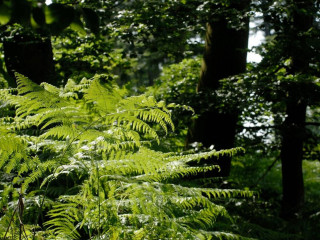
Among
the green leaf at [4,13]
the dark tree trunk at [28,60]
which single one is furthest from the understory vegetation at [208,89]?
the green leaf at [4,13]

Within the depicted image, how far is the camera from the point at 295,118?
550 centimetres

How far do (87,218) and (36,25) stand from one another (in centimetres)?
105

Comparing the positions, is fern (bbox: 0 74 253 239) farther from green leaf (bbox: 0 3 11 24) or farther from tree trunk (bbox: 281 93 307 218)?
tree trunk (bbox: 281 93 307 218)

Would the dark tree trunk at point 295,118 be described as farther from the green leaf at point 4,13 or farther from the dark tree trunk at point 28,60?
the green leaf at point 4,13

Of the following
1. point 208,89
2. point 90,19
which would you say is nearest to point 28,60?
A: point 208,89

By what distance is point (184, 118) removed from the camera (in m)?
4.89

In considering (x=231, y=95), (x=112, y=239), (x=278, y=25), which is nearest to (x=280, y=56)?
(x=278, y=25)

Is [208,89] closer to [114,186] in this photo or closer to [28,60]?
[28,60]

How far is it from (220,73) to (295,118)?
4.55 feet

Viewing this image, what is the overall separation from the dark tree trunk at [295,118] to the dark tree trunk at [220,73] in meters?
0.75

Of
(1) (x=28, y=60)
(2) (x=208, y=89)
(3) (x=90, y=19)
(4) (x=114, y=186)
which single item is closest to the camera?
(3) (x=90, y=19)

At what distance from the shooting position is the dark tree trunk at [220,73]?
5141 mm

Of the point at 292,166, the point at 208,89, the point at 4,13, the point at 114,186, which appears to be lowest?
the point at 292,166

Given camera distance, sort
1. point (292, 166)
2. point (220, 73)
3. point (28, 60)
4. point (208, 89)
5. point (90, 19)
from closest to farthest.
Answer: point (90, 19) < point (208, 89) < point (28, 60) < point (220, 73) < point (292, 166)
